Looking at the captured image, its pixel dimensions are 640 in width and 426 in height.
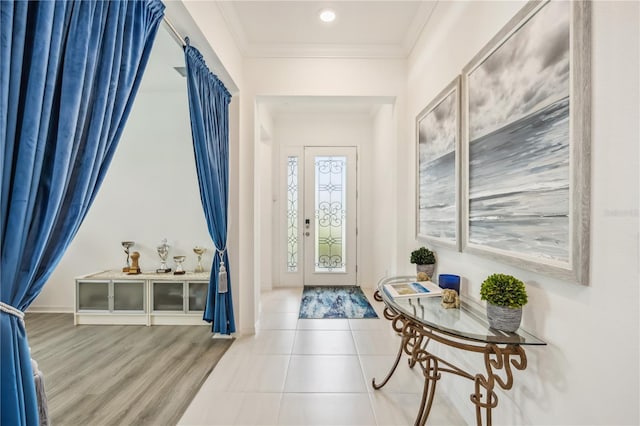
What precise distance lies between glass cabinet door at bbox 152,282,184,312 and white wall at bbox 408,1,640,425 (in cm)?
314

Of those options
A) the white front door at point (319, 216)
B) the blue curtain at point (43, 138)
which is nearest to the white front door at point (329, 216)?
the white front door at point (319, 216)

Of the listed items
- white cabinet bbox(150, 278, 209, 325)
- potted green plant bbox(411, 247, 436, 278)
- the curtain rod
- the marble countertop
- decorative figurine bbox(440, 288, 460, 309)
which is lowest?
white cabinet bbox(150, 278, 209, 325)

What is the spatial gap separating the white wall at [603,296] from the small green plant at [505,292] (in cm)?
9

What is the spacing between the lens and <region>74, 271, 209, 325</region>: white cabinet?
125 inches

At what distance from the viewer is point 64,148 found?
93 centimetres

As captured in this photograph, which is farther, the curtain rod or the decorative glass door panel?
the decorative glass door panel

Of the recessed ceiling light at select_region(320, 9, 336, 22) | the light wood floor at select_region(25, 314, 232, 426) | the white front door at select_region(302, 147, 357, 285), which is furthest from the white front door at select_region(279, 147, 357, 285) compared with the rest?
the recessed ceiling light at select_region(320, 9, 336, 22)

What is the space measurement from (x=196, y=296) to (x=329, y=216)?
2.36 metres

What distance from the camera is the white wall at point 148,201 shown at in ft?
11.8

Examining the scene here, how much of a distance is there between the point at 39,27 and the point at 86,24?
0.64 ft

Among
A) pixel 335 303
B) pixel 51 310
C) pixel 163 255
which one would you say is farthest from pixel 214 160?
pixel 51 310

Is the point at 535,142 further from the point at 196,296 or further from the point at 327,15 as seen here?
the point at 196,296

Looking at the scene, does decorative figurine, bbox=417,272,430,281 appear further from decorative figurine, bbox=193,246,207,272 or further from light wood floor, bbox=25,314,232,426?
decorative figurine, bbox=193,246,207,272

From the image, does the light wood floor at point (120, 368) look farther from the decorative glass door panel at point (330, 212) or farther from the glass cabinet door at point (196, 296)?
the decorative glass door panel at point (330, 212)
